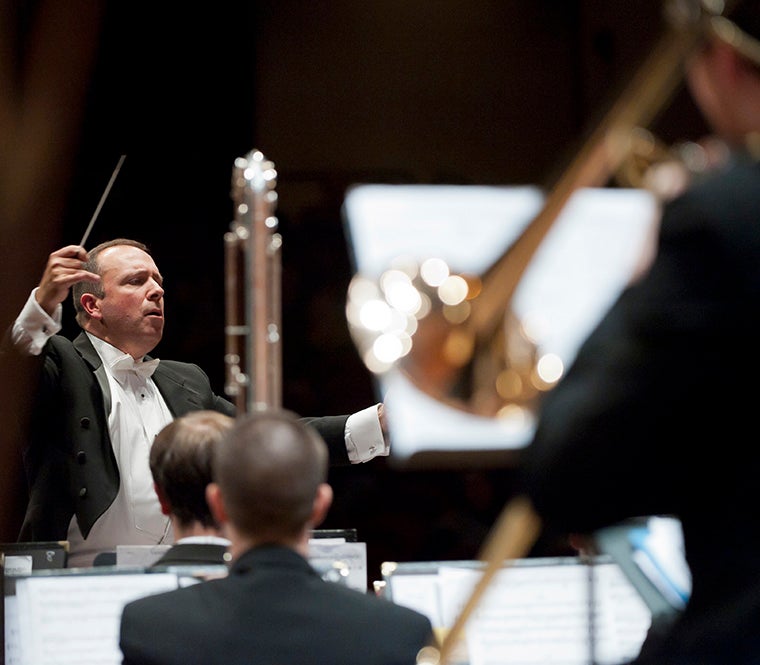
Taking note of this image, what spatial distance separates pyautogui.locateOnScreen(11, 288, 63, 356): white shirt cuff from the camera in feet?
8.25

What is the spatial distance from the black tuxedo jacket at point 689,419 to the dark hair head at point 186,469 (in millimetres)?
1022

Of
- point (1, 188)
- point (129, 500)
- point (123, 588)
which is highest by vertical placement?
point (1, 188)

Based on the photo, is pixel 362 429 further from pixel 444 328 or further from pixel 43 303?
pixel 444 328

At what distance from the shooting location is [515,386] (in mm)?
1079

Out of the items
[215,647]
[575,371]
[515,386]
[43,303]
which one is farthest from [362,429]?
[575,371]

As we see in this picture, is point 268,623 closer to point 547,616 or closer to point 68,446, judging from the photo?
point 547,616

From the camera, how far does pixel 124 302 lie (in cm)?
297

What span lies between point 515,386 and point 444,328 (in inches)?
3.4

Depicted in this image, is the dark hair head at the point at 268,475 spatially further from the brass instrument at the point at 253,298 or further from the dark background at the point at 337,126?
the dark background at the point at 337,126

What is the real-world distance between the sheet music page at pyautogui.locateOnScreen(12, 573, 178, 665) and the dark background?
269 cm

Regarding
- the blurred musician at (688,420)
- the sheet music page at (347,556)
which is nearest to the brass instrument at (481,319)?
the blurred musician at (688,420)

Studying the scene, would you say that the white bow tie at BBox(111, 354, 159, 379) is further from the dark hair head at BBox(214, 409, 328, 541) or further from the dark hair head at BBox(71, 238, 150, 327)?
the dark hair head at BBox(214, 409, 328, 541)

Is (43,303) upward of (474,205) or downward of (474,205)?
downward

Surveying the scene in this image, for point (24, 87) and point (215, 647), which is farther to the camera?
point (24, 87)
